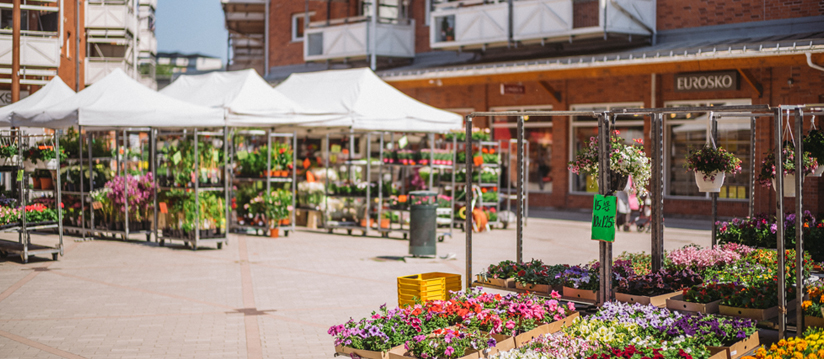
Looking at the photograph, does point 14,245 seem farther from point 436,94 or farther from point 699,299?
point 436,94

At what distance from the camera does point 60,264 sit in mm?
11617

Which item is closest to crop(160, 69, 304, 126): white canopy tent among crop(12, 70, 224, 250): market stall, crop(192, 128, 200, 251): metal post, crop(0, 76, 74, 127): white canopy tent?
crop(192, 128, 200, 251): metal post

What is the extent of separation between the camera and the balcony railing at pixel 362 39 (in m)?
26.1

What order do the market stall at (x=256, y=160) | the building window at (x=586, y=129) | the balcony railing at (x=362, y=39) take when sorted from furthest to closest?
the balcony railing at (x=362, y=39), the building window at (x=586, y=129), the market stall at (x=256, y=160)

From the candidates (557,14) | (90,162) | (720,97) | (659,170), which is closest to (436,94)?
(557,14)

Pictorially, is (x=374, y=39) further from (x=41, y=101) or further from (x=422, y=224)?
(x=422, y=224)

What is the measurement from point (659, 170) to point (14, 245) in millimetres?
9805

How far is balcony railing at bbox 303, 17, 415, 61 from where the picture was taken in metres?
26.1

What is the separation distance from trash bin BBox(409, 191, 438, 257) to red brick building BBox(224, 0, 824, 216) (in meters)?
6.42

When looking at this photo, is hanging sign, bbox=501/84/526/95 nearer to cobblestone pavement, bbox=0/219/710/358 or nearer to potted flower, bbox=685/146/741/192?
cobblestone pavement, bbox=0/219/710/358

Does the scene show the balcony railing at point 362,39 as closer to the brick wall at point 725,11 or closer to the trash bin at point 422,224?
the brick wall at point 725,11

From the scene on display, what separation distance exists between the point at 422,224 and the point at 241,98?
4383 mm

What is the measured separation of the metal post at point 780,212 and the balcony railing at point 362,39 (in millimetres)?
21302

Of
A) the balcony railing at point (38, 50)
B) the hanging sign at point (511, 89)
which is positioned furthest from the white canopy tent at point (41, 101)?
the balcony railing at point (38, 50)
